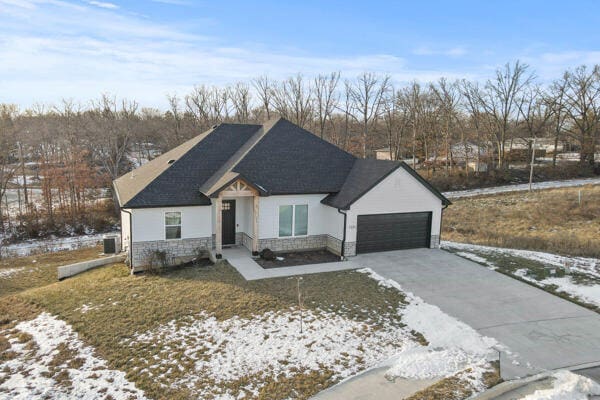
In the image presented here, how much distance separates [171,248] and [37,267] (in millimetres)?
7191

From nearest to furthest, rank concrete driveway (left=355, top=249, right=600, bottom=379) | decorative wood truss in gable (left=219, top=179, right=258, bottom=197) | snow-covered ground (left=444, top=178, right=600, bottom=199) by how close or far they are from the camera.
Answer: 1. concrete driveway (left=355, top=249, right=600, bottom=379)
2. decorative wood truss in gable (left=219, top=179, right=258, bottom=197)
3. snow-covered ground (left=444, top=178, right=600, bottom=199)

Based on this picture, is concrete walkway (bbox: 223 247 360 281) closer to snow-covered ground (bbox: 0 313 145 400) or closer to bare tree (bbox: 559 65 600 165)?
snow-covered ground (bbox: 0 313 145 400)

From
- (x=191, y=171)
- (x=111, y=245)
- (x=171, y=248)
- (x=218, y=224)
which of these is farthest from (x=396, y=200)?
(x=111, y=245)

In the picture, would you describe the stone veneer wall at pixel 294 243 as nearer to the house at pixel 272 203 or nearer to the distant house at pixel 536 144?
the house at pixel 272 203

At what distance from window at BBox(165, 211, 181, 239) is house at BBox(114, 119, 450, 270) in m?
0.04

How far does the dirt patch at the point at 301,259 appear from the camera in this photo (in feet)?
49.4

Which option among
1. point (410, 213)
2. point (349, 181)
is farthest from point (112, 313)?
point (410, 213)

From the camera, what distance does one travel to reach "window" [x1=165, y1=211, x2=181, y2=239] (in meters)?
15.1

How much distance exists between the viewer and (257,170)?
656 inches

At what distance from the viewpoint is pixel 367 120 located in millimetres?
47656

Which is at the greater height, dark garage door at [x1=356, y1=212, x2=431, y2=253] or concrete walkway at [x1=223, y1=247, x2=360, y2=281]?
dark garage door at [x1=356, y1=212, x2=431, y2=253]

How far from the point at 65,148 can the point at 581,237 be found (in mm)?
38765

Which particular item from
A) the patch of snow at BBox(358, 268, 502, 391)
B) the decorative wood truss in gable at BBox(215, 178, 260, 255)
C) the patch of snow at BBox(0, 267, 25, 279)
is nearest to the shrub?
the decorative wood truss in gable at BBox(215, 178, 260, 255)

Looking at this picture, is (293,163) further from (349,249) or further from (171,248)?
(171,248)
